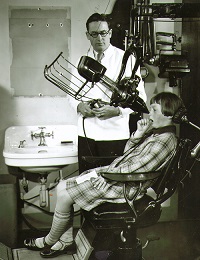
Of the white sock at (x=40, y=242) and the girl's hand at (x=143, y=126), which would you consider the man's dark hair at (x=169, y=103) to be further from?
the white sock at (x=40, y=242)

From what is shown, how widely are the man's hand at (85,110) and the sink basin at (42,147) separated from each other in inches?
5.5

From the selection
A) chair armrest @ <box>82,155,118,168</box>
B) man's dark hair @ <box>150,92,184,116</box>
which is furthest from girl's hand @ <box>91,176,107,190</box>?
man's dark hair @ <box>150,92,184,116</box>

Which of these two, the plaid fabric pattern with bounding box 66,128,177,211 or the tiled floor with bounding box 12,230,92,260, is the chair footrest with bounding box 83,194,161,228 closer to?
the plaid fabric pattern with bounding box 66,128,177,211

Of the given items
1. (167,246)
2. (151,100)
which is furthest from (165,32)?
(167,246)

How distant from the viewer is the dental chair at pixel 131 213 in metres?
1.89

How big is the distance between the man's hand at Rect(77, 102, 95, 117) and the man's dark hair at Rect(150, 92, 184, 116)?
0.35 meters

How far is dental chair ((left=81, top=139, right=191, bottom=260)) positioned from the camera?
1894 mm

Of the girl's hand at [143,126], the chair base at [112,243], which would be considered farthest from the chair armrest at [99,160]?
the chair base at [112,243]

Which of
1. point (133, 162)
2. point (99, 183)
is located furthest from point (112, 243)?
point (133, 162)

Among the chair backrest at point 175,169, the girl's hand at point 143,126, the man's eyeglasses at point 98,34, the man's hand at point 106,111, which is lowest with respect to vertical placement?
the chair backrest at point 175,169

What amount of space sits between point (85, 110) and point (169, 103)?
1.43 feet

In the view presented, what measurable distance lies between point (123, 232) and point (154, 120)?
560mm

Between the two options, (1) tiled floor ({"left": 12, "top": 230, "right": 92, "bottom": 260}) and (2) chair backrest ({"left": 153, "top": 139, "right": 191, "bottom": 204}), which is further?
(1) tiled floor ({"left": 12, "top": 230, "right": 92, "bottom": 260})

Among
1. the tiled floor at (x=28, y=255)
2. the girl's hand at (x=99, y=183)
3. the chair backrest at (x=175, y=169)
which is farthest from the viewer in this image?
the tiled floor at (x=28, y=255)
